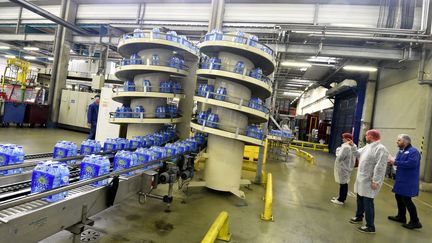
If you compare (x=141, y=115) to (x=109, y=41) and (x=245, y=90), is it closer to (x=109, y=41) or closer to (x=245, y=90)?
(x=245, y=90)

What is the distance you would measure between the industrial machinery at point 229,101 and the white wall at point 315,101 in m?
13.9

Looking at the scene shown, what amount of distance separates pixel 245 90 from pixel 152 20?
20.0 ft

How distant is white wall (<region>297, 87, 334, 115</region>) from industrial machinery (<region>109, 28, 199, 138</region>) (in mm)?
14264

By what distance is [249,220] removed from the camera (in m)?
3.22

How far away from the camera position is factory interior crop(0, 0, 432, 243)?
2.03 metres

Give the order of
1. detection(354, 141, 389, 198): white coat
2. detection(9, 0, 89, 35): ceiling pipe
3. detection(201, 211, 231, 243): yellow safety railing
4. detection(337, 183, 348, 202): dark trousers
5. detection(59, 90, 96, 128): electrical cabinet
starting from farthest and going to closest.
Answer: detection(59, 90, 96, 128): electrical cabinet
detection(9, 0, 89, 35): ceiling pipe
detection(337, 183, 348, 202): dark trousers
detection(354, 141, 389, 198): white coat
detection(201, 211, 231, 243): yellow safety railing

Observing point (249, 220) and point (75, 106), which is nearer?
point (249, 220)

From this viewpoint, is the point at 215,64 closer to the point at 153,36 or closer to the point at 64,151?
the point at 153,36

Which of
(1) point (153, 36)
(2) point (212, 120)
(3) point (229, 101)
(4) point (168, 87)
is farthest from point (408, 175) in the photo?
(1) point (153, 36)

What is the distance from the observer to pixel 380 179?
3174 mm

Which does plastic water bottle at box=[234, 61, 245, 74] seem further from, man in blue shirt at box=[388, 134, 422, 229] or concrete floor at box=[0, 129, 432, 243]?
man in blue shirt at box=[388, 134, 422, 229]

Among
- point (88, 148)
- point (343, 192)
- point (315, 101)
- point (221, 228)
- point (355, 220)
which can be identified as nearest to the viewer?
point (221, 228)

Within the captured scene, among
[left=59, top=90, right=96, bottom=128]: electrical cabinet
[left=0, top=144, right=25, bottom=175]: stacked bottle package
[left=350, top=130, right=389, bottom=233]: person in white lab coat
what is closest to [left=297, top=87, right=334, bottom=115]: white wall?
[left=59, top=90, right=96, bottom=128]: electrical cabinet

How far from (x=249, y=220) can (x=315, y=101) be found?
18.2m
